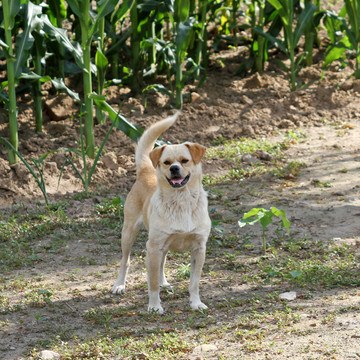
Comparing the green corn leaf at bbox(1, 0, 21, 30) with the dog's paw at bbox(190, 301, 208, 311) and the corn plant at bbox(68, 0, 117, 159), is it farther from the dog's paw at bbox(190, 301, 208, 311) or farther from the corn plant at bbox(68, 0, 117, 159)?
the dog's paw at bbox(190, 301, 208, 311)

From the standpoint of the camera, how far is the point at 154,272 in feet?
16.4

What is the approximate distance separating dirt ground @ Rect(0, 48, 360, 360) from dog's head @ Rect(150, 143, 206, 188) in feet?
3.69

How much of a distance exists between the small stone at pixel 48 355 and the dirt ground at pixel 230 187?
22 cm

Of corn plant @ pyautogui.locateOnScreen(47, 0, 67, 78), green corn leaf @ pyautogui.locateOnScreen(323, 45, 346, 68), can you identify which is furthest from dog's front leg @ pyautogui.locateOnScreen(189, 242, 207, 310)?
green corn leaf @ pyautogui.locateOnScreen(323, 45, 346, 68)

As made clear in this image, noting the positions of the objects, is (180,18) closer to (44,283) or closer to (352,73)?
(352,73)

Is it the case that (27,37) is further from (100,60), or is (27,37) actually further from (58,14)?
(58,14)

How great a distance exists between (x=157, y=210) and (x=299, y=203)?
2971 mm

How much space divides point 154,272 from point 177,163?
0.95 meters

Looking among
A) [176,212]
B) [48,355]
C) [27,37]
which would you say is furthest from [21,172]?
[48,355]

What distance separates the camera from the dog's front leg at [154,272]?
4984 millimetres

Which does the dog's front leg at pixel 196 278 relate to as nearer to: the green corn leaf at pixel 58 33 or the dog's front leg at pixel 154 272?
the dog's front leg at pixel 154 272

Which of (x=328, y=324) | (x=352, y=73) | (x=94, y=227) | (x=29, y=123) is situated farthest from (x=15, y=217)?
(x=352, y=73)

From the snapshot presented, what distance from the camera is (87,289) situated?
5.68m

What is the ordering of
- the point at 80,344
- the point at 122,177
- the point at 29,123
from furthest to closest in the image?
the point at 29,123
the point at 122,177
the point at 80,344
